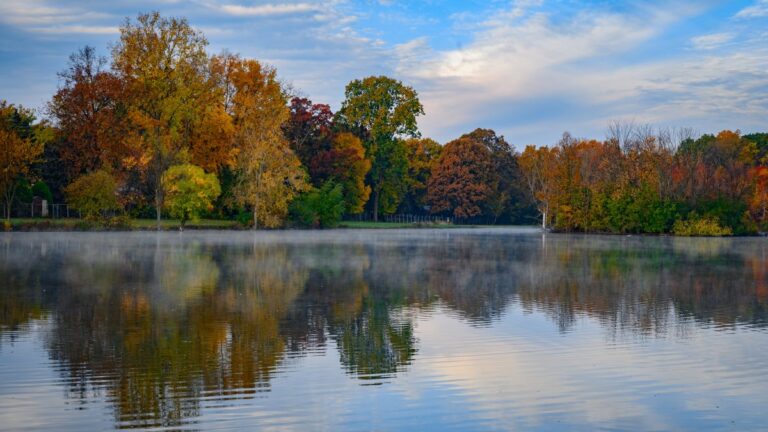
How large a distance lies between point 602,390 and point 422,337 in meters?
4.05

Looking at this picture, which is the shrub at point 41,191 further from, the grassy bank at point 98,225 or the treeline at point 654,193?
the treeline at point 654,193

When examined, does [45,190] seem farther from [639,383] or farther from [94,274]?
[639,383]

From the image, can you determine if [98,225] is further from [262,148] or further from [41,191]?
[262,148]

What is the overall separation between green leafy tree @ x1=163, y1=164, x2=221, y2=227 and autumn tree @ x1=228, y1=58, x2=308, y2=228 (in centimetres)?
381

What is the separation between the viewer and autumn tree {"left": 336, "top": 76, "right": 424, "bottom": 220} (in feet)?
303

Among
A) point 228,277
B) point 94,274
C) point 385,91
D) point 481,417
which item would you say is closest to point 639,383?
point 481,417

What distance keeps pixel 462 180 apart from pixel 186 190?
46.3 m

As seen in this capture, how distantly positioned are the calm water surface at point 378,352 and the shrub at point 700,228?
46134mm

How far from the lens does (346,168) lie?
84.3 meters

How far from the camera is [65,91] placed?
214 ft

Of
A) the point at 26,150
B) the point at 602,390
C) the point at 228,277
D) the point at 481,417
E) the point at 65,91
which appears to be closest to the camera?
the point at 481,417

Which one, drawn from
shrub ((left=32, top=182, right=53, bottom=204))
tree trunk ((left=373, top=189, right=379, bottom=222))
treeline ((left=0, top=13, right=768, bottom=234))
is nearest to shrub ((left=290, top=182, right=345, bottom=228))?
treeline ((left=0, top=13, right=768, bottom=234))

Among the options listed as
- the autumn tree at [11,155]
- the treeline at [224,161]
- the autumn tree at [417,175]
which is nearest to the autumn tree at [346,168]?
the treeline at [224,161]

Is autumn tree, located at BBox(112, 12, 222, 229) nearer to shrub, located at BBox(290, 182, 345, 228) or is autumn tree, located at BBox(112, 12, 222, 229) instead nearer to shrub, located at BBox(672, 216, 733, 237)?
shrub, located at BBox(290, 182, 345, 228)
